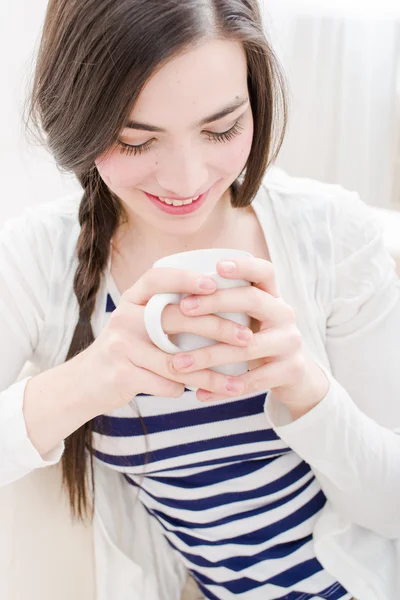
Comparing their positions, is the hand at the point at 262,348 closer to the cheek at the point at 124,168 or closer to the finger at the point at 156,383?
the finger at the point at 156,383

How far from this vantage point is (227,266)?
719 millimetres

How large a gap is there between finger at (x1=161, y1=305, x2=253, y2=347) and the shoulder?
1.17 ft

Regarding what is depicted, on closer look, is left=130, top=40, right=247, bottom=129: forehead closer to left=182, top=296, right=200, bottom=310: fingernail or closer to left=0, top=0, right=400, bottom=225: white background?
left=182, top=296, right=200, bottom=310: fingernail

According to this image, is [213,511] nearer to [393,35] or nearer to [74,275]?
[74,275]

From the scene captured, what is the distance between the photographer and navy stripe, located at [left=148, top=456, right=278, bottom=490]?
104 cm

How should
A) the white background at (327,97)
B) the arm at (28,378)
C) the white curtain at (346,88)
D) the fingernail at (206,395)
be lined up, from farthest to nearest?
the white curtain at (346,88), the white background at (327,97), the arm at (28,378), the fingernail at (206,395)

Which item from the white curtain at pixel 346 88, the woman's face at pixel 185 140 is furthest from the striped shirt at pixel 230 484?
the white curtain at pixel 346 88

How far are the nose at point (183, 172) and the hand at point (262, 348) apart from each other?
0.14 m

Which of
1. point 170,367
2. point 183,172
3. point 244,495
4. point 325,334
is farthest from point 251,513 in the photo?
point 183,172

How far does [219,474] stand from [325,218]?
1.33ft

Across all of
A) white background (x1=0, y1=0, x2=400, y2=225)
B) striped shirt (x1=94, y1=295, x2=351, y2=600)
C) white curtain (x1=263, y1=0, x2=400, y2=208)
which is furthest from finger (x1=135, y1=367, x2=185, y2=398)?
white curtain (x1=263, y1=0, x2=400, y2=208)

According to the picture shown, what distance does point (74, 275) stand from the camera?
103 cm

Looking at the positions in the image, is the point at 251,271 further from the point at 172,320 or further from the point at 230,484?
the point at 230,484

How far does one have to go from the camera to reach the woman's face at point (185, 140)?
0.78m
